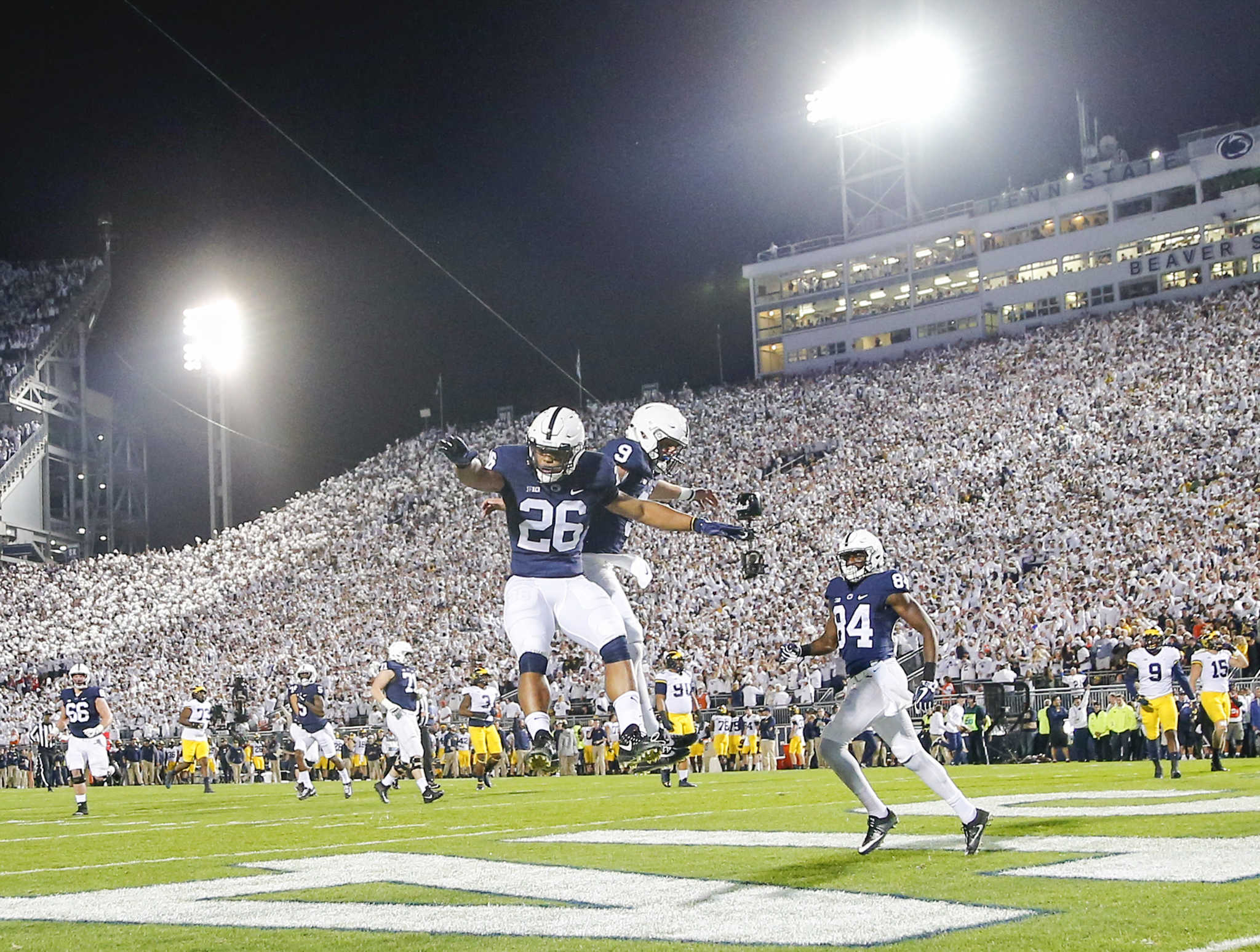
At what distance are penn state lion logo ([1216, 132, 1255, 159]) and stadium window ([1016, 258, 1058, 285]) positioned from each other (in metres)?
5.96

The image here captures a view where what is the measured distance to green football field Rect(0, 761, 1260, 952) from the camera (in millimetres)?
5129

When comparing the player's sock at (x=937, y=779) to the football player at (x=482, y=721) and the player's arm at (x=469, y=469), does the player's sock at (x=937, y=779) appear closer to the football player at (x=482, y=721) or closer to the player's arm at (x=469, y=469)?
the player's arm at (x=469, y=469)

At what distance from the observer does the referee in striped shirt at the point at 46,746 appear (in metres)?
28.8

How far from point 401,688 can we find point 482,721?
2845mm

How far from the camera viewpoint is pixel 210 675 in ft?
118

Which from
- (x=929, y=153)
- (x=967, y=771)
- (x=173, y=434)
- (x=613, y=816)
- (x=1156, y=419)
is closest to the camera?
(x=613, y=816)

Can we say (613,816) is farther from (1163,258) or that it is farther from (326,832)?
(1163,258)

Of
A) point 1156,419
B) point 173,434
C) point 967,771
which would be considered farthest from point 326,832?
point 173,434

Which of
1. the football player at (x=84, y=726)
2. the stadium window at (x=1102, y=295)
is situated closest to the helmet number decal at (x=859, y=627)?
the football player at (x=84, y=726)

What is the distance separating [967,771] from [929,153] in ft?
124

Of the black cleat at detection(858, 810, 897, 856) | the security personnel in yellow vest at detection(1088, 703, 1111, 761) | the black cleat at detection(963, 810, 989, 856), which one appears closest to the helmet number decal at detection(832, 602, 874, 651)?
the black cleat at detection(858, 810, 897, 856)

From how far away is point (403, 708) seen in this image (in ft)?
50.7

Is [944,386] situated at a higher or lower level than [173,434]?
lower

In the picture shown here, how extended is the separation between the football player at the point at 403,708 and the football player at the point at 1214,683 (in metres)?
8.95
